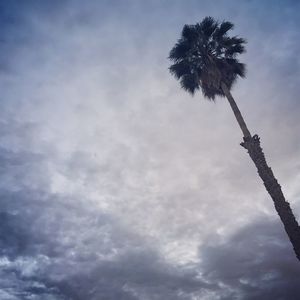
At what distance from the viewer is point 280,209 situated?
15.1 metres

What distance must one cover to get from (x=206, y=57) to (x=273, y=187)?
970 centimetres

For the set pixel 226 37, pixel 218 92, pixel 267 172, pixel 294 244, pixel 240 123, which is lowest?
pixel 294 244

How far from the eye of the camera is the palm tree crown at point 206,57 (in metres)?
21.0

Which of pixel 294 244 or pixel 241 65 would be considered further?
pixel 241 65

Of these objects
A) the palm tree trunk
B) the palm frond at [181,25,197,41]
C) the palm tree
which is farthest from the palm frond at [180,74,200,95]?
the palm tree trunk

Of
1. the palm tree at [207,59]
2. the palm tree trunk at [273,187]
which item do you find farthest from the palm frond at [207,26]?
the palm tree trunk at [273,187]

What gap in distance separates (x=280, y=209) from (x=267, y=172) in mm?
1890

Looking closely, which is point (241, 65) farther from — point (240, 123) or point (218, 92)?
point (240, 123)

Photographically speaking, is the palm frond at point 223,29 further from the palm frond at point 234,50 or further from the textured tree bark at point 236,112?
the textured tree bark at point 236,112

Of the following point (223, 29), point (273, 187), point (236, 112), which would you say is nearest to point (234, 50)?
point (223, 29)

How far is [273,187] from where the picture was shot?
616 inches

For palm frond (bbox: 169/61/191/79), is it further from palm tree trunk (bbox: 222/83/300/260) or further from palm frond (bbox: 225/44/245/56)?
palm tree trunk (bbox: 222/83/300/260)

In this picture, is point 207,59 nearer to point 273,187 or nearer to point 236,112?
point 236,112

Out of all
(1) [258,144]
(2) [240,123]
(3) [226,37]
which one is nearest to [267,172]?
(1) [258,144]
